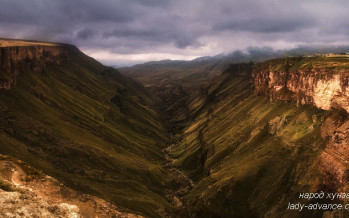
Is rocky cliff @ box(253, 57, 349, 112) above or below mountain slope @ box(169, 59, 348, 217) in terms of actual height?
above

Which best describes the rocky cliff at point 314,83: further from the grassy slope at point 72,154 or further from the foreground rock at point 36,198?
the foreground rock at point 36,198

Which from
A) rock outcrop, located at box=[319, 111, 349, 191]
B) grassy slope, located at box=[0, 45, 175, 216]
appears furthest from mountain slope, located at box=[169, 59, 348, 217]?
grassy slope, located at box=[0, 45, 175, 216]

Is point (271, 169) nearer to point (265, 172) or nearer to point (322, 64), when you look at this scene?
point (265, 172)

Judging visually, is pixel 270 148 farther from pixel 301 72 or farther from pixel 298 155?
pixel 301 72

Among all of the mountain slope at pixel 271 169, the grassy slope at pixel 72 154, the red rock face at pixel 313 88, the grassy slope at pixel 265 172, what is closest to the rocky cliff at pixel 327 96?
the red rock face at pixel 313 88

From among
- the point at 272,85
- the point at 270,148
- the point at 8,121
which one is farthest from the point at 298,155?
the point at 8,121

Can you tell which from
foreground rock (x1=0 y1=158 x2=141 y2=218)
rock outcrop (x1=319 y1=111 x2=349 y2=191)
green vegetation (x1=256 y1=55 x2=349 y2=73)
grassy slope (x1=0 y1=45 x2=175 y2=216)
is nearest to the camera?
foreground rock (x1=0 y1=158 x2=141 y2=218)

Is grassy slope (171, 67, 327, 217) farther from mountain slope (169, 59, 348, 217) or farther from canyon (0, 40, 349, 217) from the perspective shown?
canyon (0, 40, 349, 217)

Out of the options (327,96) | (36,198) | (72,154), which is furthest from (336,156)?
(72,154)
